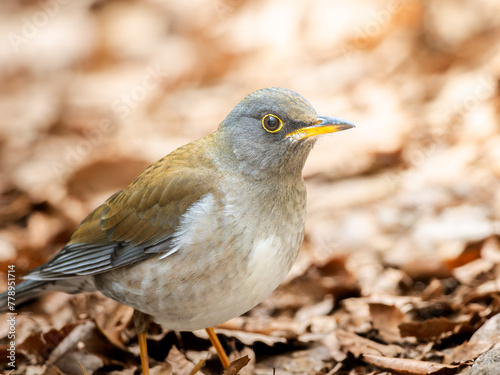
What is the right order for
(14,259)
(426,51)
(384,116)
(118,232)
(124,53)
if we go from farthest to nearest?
(124,53), (426,51), (384,116), (14,259), (118,232)

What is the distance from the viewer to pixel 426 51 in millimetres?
8633

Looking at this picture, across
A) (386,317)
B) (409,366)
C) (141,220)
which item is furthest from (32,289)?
(409,366)

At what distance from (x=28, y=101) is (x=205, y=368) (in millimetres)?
6274

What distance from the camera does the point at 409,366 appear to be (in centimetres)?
388

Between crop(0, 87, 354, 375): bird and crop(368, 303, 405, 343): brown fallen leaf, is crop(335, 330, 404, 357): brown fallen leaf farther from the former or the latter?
crop(0, 87, 354, 375): bird

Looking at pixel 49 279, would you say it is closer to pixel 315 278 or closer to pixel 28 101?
pixel 315 278

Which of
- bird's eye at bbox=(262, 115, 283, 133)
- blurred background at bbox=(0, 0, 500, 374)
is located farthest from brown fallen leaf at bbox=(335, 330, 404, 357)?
bird's eye at bbox=(262, 115, 283, 133)

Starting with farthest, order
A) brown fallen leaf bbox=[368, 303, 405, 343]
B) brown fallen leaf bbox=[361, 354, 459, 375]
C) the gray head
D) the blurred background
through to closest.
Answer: the blurred background, brown fallen leaf bbox=[368, 303, 405, 343], the gray head, brown fallen leaf bbox=[361, 354, 459, 375]

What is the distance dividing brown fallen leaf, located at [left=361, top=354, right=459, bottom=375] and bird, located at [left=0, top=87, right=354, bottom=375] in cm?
80

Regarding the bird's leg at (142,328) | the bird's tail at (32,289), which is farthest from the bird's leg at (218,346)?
the bird's tail at (32,289)

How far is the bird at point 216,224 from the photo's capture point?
12.6ft

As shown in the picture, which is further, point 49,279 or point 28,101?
point 28,101

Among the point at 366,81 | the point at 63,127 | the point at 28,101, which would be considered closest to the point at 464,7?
the point at 366,81

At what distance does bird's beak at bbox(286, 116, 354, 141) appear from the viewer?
3.89 meters
